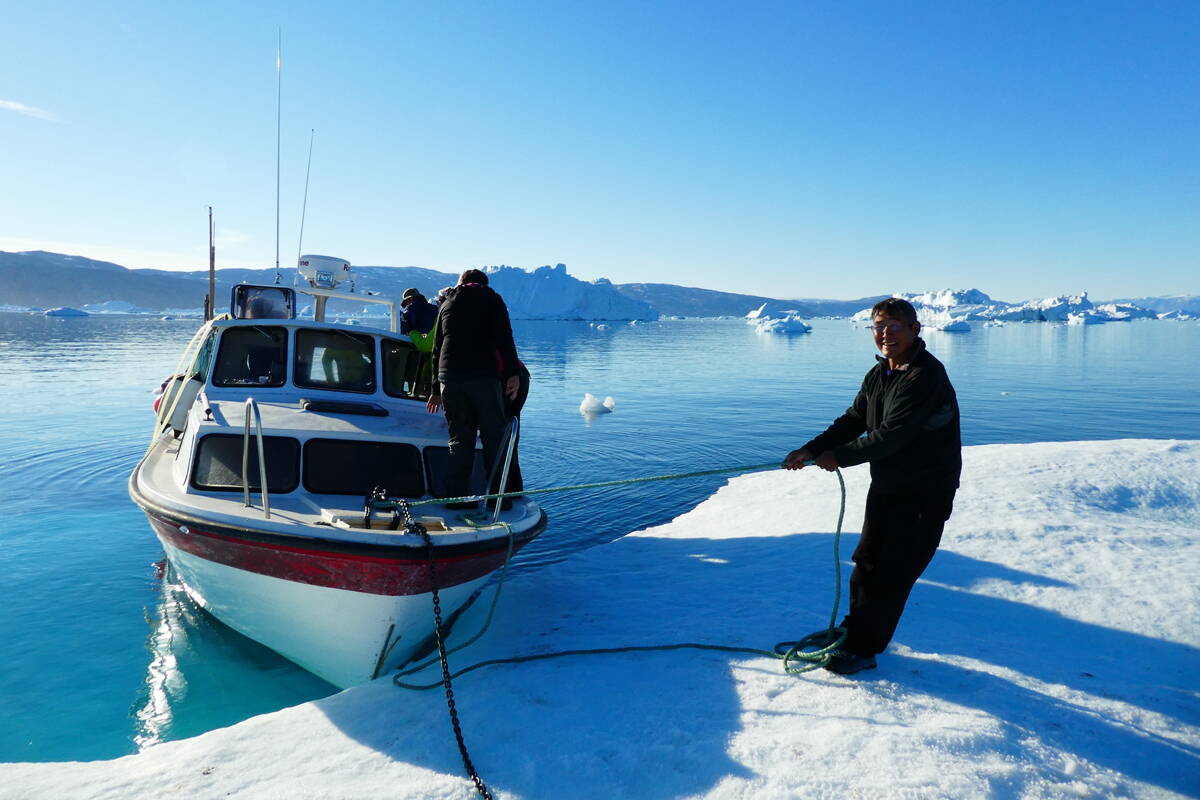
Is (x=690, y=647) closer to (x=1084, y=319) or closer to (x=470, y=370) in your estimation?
(x=470, y=370)

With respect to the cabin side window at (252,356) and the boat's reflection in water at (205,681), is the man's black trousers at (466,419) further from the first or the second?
the cabin side window at (252,356)

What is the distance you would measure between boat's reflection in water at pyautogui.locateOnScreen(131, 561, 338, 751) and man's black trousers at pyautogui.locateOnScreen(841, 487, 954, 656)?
4.01 m

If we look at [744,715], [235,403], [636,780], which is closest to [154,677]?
[235,403]

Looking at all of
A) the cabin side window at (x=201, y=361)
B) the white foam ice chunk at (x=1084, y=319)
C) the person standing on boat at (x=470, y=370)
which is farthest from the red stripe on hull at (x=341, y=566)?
the white foam ice chunk at (x=1084, y=319)

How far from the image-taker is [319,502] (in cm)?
528

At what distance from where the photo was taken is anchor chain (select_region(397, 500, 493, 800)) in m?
3.23

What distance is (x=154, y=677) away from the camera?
548 centimetres

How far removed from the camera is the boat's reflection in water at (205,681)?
16.1ft

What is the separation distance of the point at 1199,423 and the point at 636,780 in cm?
2276

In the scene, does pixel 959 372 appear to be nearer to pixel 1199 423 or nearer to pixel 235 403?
pixel 1199 423

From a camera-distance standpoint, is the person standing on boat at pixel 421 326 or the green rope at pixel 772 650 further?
the person standing on boat at pixel 421 326

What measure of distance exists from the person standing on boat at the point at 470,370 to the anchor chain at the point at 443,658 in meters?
0.96

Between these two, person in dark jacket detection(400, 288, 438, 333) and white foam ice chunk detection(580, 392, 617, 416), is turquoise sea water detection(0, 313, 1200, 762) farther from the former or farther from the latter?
person in dark jacket detection(400, 288, 438, 333)

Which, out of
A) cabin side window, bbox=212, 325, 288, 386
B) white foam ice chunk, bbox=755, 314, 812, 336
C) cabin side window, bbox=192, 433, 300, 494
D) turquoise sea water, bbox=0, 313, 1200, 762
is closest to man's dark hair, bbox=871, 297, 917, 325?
cabin side window, bbox=192, 433, 300, 494
